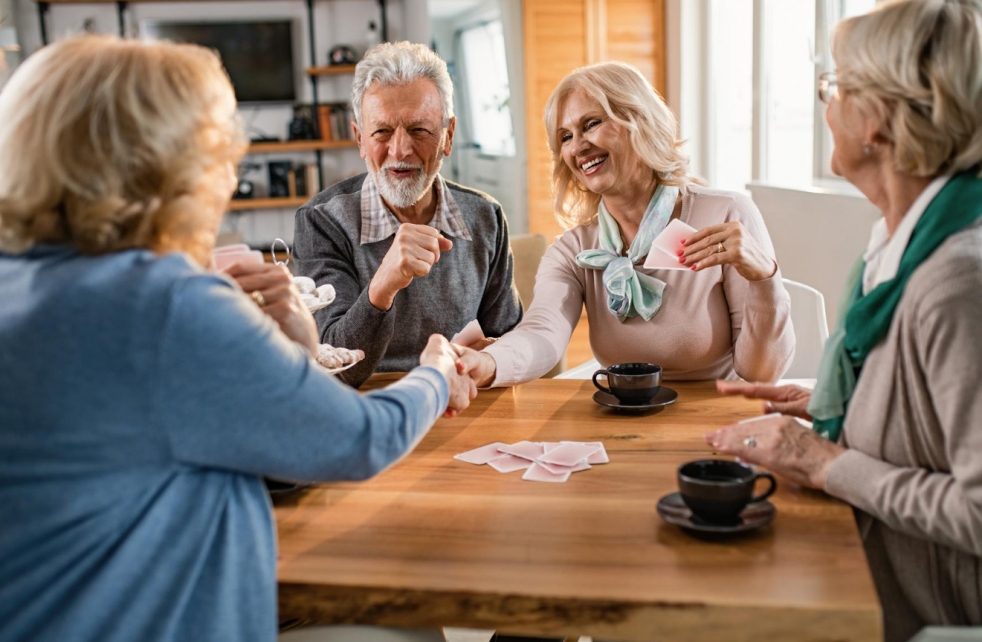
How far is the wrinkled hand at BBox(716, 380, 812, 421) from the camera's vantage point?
1535mm

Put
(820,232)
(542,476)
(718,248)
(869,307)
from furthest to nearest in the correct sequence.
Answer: (820,232) → (718,248) → (542,476) → (869,307)

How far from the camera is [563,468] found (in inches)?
57.6

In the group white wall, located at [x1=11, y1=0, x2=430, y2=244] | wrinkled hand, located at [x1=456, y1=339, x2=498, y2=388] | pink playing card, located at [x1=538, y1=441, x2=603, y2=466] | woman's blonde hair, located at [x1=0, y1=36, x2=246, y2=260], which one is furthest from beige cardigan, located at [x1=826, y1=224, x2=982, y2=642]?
white wall, located at [x1=11, y1=0, x2=430, y2=244]

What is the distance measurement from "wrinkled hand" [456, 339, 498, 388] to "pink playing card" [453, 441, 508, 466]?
0.30m

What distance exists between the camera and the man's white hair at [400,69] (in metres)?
2.37

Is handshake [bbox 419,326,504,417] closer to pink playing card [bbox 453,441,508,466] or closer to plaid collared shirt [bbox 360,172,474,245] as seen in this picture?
pink playing card [bbox 453,441,508,466]

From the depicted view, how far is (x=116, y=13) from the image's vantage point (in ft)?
24.6

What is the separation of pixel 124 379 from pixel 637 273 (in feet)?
4.47

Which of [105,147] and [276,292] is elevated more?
[105,147]

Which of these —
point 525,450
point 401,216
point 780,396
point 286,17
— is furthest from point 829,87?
point 286,17

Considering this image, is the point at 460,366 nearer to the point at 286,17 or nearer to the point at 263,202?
the point at 263,202

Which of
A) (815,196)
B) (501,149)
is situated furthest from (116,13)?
(815,196)

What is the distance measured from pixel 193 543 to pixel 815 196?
3.31 metres

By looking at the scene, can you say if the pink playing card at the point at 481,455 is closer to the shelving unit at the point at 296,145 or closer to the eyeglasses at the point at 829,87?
the eyeglasses at the point at 829,87
